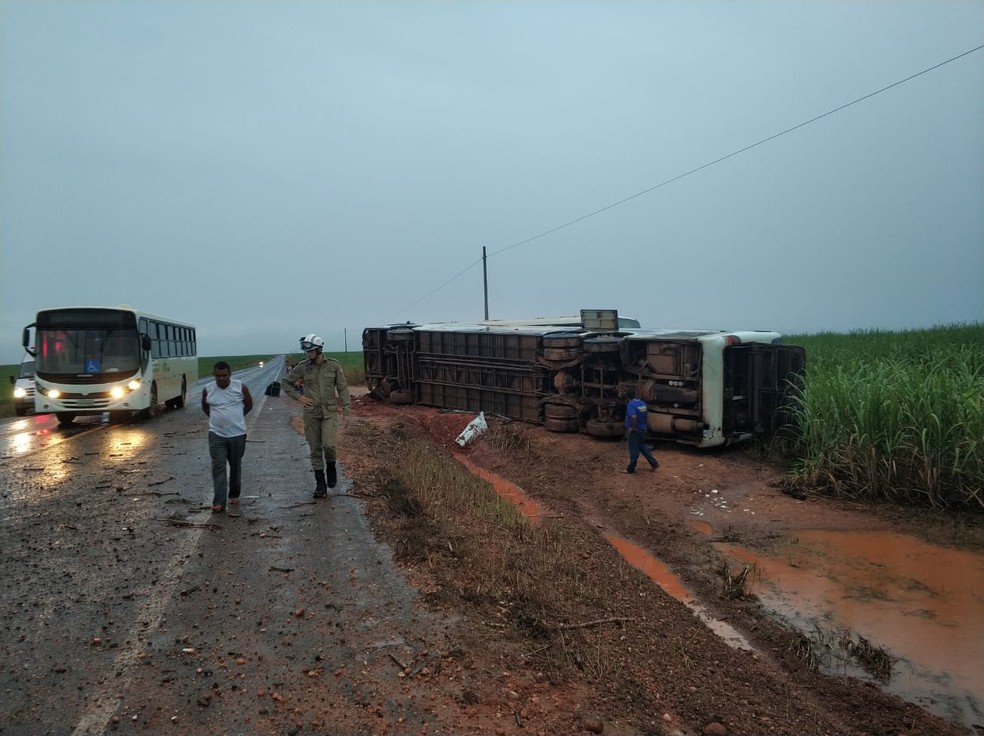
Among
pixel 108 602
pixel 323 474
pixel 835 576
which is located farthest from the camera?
pixel 323 474

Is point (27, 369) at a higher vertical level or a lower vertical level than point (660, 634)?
higher

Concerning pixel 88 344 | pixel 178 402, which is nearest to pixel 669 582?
pixel 88 344

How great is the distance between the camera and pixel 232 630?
15.6ft

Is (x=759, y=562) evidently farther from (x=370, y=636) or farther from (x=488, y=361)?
(x=488, y=361)

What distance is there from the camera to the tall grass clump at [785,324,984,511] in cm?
937

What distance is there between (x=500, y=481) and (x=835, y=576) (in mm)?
6166

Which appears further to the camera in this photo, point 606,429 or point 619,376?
point 619,376

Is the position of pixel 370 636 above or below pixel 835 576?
above

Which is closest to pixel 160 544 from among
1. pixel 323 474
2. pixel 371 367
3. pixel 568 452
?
pixel 323 474

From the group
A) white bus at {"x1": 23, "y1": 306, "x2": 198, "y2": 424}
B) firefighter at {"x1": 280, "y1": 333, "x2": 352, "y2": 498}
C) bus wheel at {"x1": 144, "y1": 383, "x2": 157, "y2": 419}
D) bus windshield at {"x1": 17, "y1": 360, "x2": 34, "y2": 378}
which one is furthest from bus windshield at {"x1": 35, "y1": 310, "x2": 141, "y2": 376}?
firefighter at {"x1": 280, "y1": 333, "x2": 352, "y2": 498}

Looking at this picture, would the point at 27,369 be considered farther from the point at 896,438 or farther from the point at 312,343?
the point at 896,438

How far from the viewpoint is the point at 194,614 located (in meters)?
5.04

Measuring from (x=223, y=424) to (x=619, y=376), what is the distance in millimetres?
8250

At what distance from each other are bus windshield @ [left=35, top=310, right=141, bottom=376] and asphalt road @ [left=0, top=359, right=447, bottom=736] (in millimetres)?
8005
